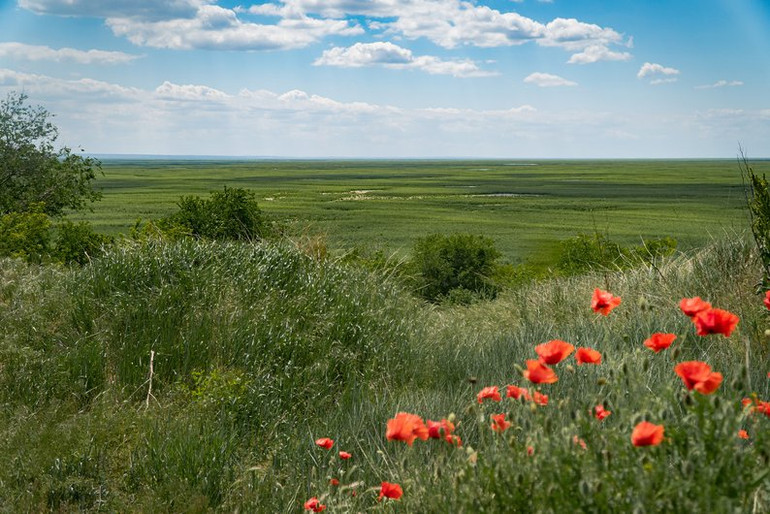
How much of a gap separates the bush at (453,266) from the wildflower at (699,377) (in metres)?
12.3

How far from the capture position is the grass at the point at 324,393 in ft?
9.12

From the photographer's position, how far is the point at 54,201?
17656 mm

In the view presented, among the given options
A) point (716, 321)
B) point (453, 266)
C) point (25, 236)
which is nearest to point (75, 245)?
point (25, 236)

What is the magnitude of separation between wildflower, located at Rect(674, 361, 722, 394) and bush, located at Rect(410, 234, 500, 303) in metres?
12.3

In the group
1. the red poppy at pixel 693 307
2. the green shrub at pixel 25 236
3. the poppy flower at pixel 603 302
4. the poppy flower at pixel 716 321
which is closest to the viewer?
the poppy flower at pixel 716 321

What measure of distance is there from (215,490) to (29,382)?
8.43 feet

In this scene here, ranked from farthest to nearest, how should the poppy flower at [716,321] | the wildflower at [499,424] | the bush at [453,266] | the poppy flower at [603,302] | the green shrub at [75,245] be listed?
the bush at [453,266], the green shrub at [75,245], the poppy flower at [603,302], the wildflower at [499,424], the poppy flower at [716,321]

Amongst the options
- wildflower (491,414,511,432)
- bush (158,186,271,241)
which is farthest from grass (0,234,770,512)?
bush (158,186,271,241)

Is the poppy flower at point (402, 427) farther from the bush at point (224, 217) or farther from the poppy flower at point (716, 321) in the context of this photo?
the bush at point (224, 217)

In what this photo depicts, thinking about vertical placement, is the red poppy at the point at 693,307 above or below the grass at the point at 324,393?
above

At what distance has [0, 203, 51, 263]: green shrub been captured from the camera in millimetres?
12211

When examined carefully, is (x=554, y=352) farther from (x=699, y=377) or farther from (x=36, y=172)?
(x=36, y=172)

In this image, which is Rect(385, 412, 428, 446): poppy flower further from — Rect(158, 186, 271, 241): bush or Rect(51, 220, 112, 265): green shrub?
Rect(51, 220, 112, 265): green shrub

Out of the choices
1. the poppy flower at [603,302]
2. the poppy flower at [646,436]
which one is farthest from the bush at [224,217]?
the poppy flower at [646,436]
